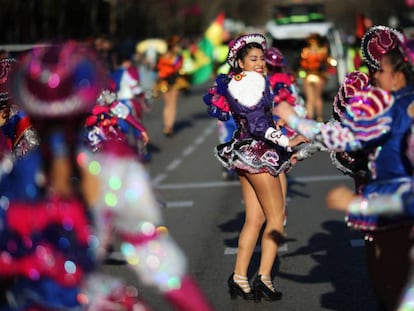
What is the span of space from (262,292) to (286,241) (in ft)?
8.40

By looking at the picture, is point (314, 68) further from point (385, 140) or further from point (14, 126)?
point (385, 140)

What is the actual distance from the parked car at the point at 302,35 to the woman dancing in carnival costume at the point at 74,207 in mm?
17655

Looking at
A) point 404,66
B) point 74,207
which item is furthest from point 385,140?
point 74,207

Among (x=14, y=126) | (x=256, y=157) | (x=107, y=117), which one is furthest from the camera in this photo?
(x=107, y=117)

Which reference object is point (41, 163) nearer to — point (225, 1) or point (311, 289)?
point (311, 289)

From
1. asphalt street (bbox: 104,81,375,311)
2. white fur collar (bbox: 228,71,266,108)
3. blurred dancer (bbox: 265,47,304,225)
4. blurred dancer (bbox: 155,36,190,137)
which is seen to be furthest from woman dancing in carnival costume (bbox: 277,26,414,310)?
blurred dancer (bbox: 155,36,190,137)

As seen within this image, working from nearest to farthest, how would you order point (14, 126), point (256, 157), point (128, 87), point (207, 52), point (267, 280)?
point (256, 157), point (267, 280), point (14, 126), point (128, 87), point (207, 52)

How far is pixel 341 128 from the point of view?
5473mm

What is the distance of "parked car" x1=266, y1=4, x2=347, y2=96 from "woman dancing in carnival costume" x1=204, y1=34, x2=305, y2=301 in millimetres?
13546

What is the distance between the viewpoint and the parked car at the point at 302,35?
25.8 m

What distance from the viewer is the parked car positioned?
84.6 ft

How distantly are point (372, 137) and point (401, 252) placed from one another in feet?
2.01

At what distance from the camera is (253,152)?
7965mm

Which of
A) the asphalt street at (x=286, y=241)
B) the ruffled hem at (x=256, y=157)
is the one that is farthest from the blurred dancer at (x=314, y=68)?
the ruffled hem at (x=256, y=157)
